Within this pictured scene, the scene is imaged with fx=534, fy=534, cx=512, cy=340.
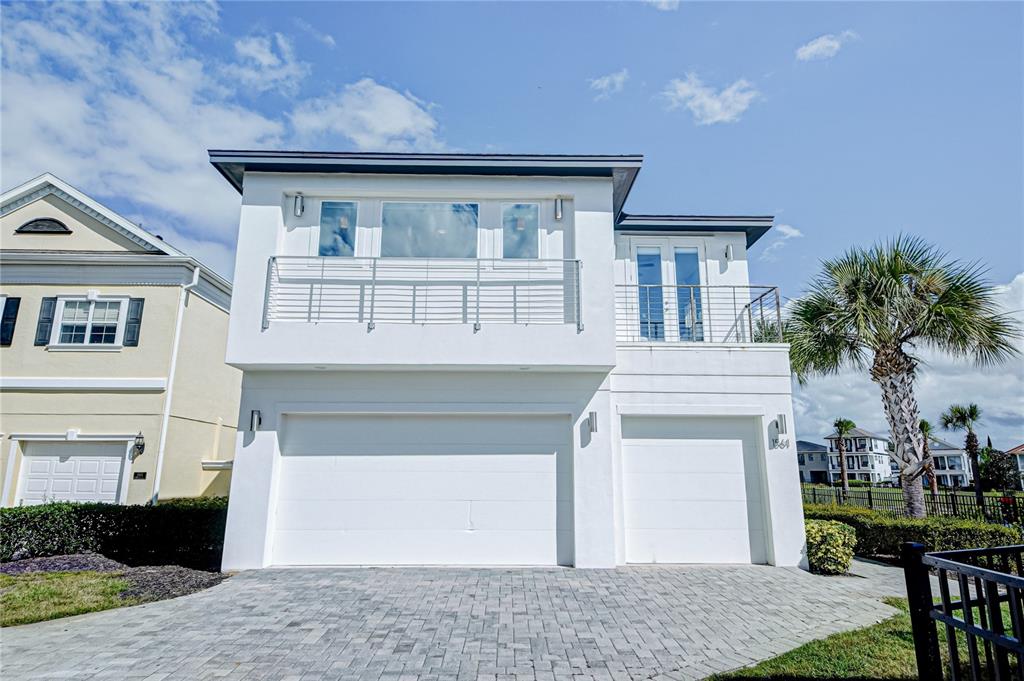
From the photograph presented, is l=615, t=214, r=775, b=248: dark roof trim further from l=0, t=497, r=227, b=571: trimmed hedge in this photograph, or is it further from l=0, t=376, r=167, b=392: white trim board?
l=0, t=376, r=167, b=392: white trim board

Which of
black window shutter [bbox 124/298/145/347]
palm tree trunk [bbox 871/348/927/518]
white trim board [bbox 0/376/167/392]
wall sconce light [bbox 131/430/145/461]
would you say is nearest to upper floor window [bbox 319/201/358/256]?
white trim board [bbox 0/376/167/392]

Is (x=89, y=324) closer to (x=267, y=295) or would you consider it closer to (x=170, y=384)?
(x=170, y=384)

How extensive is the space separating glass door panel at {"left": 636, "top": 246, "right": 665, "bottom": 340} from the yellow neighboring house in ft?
37.4

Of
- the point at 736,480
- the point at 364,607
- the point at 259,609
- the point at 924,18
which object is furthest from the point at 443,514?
the point at 924,18

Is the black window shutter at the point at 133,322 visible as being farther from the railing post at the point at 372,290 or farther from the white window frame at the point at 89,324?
the railing post at the point at 372,290

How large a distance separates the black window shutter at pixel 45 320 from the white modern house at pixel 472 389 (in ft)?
26.9

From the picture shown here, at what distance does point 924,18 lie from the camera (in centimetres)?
895

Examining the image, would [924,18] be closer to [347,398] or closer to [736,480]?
[736,480]

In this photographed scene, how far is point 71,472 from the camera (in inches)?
504

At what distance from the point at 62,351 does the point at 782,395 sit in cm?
1630

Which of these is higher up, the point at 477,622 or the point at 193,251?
the point at 193,251

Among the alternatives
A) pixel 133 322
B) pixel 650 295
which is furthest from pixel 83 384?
pixel 650 295

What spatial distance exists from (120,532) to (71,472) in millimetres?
4965

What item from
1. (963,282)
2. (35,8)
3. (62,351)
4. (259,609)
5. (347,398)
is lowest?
(259,609)
